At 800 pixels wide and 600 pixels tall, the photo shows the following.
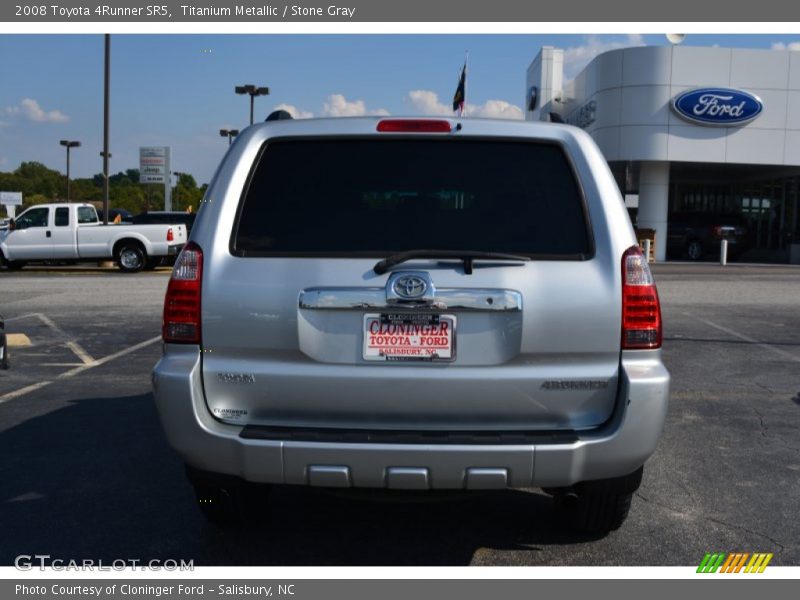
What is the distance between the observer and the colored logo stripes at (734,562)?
12.3 feet

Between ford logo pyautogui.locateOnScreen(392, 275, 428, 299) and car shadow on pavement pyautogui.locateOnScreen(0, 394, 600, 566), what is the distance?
806 mm

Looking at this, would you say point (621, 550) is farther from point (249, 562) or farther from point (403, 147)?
point (403, 147)

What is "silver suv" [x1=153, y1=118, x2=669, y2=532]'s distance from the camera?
3252 millimetres

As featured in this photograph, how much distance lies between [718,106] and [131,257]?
68.1ft

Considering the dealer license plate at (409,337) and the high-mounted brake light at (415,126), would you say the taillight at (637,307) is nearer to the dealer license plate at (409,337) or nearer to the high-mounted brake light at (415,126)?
the dealer license plate at (409,337)

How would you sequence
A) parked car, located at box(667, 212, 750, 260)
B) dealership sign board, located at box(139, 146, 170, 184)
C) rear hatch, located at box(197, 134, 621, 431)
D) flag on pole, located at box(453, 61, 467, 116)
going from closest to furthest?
rear hatch, located at box(197, 134, 621, 431) → flag on pole, located at box(453, 61, 467, 116) → parked car, located at box(667, 212, 750, 260) → dealership sign board, located at box(139, 146, 170, 184)

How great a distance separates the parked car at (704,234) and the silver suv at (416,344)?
31.4 meters

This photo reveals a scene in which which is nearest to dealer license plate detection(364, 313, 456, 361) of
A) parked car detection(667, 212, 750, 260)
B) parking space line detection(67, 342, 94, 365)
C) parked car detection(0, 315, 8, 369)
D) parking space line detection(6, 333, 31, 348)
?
parked car detection(0, 315, 8, 369)

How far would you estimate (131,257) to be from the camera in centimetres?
2352

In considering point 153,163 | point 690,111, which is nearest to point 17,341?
point 690,111

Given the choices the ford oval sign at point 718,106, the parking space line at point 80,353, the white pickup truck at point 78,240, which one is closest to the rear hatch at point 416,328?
the parking space line at point 80,353

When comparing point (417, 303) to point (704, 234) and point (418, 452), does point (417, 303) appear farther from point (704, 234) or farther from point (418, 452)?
point (704, 234)

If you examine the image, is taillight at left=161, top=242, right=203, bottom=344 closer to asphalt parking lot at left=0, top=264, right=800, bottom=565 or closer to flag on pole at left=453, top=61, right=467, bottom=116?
asphalt parking lot at left=0, top=264, right=800, bottom=565
